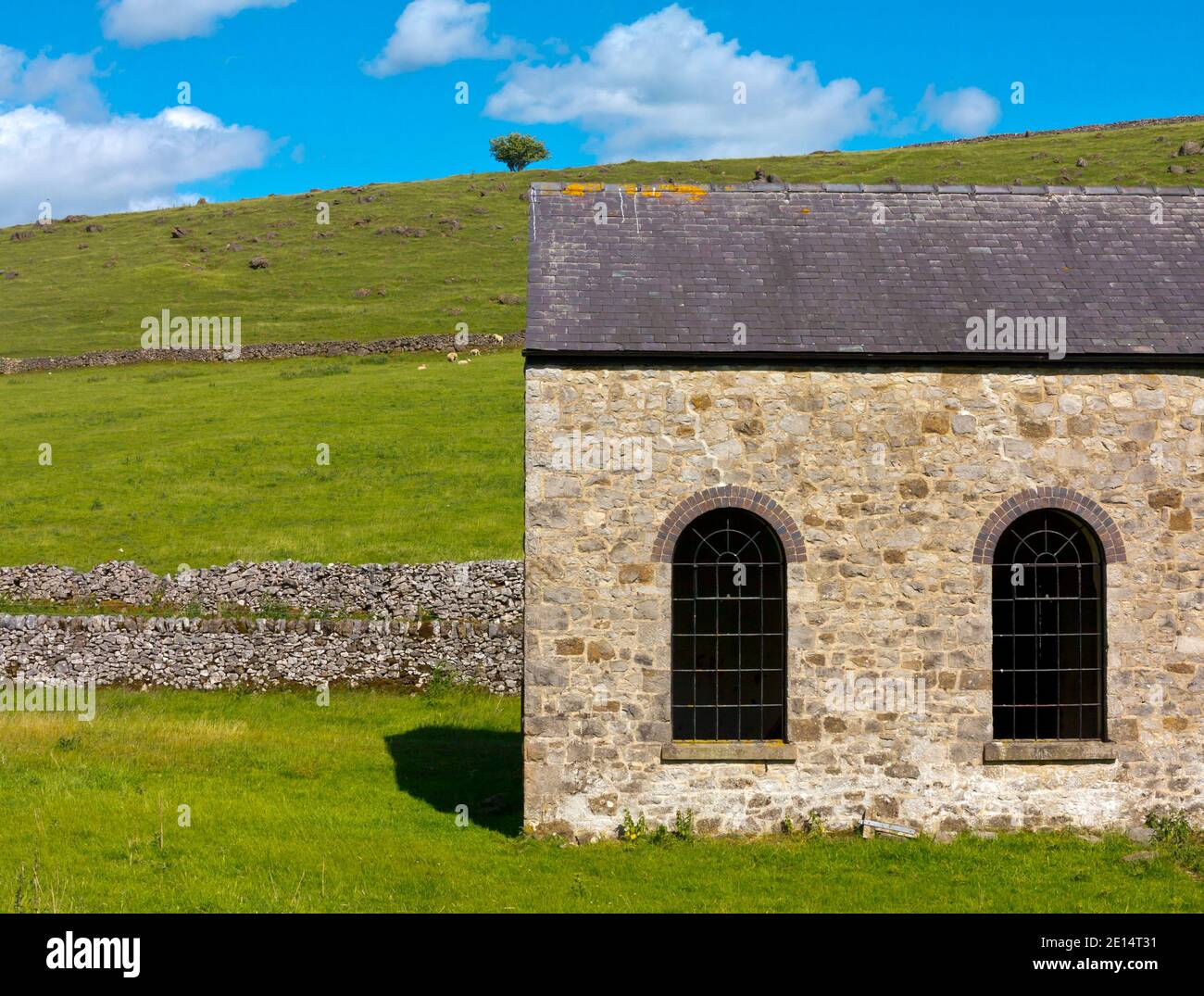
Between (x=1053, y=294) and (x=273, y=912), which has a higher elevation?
(x=1053, y=294)

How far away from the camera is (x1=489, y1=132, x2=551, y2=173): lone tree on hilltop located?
388 feet

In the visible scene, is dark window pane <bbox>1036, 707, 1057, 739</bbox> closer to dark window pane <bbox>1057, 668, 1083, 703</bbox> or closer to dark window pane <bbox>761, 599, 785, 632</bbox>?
dark window pane <bbox>1057, 668, 1083, 703</bbox>

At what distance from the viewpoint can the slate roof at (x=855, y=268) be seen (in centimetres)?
1371

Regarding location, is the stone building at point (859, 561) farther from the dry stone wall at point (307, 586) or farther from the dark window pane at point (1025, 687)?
the dry stone wall at point (307, 586)

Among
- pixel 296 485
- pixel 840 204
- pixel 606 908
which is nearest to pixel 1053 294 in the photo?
pixel 840 204

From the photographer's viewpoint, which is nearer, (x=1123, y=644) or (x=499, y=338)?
(x=1123, y=644)

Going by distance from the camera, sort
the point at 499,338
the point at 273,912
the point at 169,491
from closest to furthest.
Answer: the point at 273,912 < the point at 169,491 < the point at 499,338

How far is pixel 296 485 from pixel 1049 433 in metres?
24.5

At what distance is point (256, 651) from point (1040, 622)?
1433 centimetres

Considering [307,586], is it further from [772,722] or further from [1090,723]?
[1090,723]

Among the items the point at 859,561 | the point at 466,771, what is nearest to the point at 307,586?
the point at 466,771

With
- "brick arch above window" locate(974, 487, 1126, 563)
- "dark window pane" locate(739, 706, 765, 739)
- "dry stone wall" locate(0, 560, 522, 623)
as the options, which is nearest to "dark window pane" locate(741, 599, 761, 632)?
"dark window pane" locate(739, 706, 765, 739)

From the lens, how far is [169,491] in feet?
109
